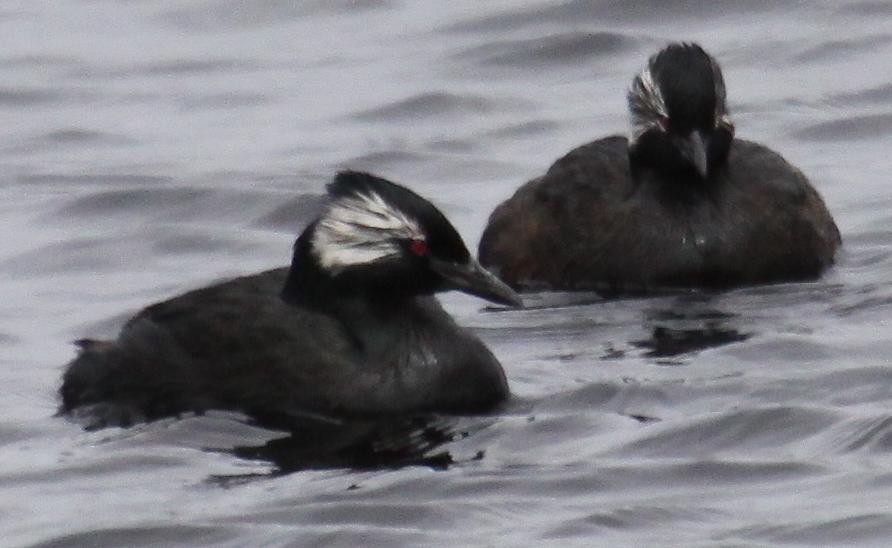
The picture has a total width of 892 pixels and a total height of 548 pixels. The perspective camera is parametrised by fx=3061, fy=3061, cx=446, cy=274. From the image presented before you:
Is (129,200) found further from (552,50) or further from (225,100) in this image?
(552,50)

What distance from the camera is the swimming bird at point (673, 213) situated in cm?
1742

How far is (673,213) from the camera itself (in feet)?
58.0

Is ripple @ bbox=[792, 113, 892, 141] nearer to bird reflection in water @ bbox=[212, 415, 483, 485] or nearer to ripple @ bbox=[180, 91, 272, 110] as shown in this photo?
ripple @ bbox=[180, 91, 272, 110]

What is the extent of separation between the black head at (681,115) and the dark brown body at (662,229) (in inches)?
6.8

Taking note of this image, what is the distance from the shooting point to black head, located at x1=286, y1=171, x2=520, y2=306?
1452 centimetres

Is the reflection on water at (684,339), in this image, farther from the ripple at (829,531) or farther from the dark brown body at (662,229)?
the ripple at (829,531)

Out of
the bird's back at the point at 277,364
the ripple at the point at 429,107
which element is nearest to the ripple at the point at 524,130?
the ripple at the point at 429,107

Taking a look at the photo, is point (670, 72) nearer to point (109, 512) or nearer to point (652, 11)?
point (109, 512)

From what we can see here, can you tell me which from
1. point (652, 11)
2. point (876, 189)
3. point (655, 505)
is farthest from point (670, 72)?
point (652, 11)

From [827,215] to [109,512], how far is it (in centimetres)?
604

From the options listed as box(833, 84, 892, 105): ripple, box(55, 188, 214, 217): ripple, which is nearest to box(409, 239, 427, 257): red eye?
box(55, 188, 214, 217): ripple

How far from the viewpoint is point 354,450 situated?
14.3m

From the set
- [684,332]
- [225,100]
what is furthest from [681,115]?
[225,100]

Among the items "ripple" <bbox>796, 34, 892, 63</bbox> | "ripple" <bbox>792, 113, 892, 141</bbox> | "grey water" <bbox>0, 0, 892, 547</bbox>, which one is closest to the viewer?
"grey water" <bbox>0, 0, 892, 547</bbox>
